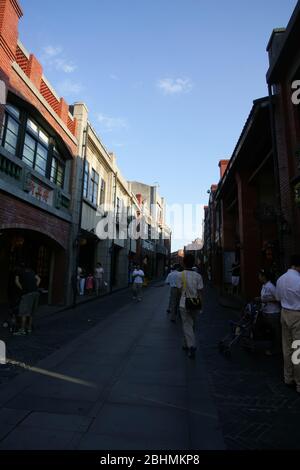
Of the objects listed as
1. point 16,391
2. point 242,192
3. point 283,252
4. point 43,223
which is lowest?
point 16,391

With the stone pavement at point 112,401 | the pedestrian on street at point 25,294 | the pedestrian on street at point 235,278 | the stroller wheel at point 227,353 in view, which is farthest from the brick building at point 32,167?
the pedestrian on street at point 235,278

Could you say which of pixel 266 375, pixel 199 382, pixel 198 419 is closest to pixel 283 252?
pixel 266 375

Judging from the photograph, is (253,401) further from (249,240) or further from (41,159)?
(41,159)

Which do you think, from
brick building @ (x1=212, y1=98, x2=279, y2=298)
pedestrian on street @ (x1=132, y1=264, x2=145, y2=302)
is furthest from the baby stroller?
pedestrian on street @ (x1=132, y1=264, x2=145, y2=302)

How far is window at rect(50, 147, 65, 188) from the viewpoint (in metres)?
12.7

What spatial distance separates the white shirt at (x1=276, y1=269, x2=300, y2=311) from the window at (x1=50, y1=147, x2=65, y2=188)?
10.6 meters

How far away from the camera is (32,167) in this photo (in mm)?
10836

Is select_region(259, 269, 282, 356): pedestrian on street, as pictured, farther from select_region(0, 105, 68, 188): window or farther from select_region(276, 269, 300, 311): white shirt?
select_region(0, 105, 68, 188): window

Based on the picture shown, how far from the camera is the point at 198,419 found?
3148 mm

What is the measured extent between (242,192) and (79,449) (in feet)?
40.9

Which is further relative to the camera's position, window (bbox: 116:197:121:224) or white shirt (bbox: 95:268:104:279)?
window (bbox: 116:197:121:224)

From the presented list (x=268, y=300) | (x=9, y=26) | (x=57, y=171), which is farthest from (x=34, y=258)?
(x=268, y=300)

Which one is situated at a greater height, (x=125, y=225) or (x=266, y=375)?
(x=125, y=225)
